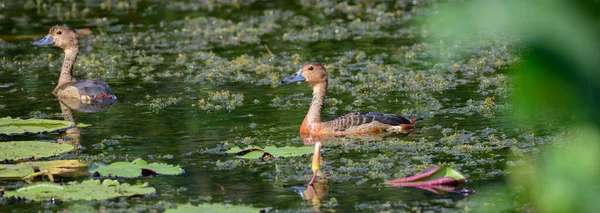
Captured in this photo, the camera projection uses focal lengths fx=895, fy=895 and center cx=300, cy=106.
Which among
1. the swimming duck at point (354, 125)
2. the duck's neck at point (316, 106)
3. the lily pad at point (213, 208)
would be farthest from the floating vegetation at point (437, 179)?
the duck's neck at point (316, 106)

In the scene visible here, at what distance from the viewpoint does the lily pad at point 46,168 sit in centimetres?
684

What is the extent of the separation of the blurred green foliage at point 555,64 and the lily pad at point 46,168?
6.00m

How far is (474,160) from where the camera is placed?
7.07 meters

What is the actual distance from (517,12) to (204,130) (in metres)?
8.07

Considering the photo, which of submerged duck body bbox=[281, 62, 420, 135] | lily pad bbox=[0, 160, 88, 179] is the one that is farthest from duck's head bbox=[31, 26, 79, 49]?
lily pad bbox=[0, 160, 88, 179]

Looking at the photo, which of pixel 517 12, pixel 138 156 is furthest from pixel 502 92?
pixel 517 12

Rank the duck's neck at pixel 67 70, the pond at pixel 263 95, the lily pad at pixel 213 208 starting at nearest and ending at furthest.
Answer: the lily pad at pixel 213 208, the pond at pixel 263 95, the duck's neck at pixel 67 70

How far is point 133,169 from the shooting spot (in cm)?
683

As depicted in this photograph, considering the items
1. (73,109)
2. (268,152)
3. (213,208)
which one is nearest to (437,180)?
(213,208)

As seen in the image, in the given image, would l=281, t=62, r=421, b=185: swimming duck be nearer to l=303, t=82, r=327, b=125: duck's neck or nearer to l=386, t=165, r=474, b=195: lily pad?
l=303, t=82, r=327, b=125: duck's neck

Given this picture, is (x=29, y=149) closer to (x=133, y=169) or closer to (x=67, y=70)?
(x=133, y=169)

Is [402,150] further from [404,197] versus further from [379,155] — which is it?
[404,197]

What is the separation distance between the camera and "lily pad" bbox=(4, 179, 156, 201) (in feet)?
19.7

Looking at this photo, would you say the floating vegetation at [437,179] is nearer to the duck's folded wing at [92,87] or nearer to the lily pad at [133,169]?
the lily pad at [133,169]
